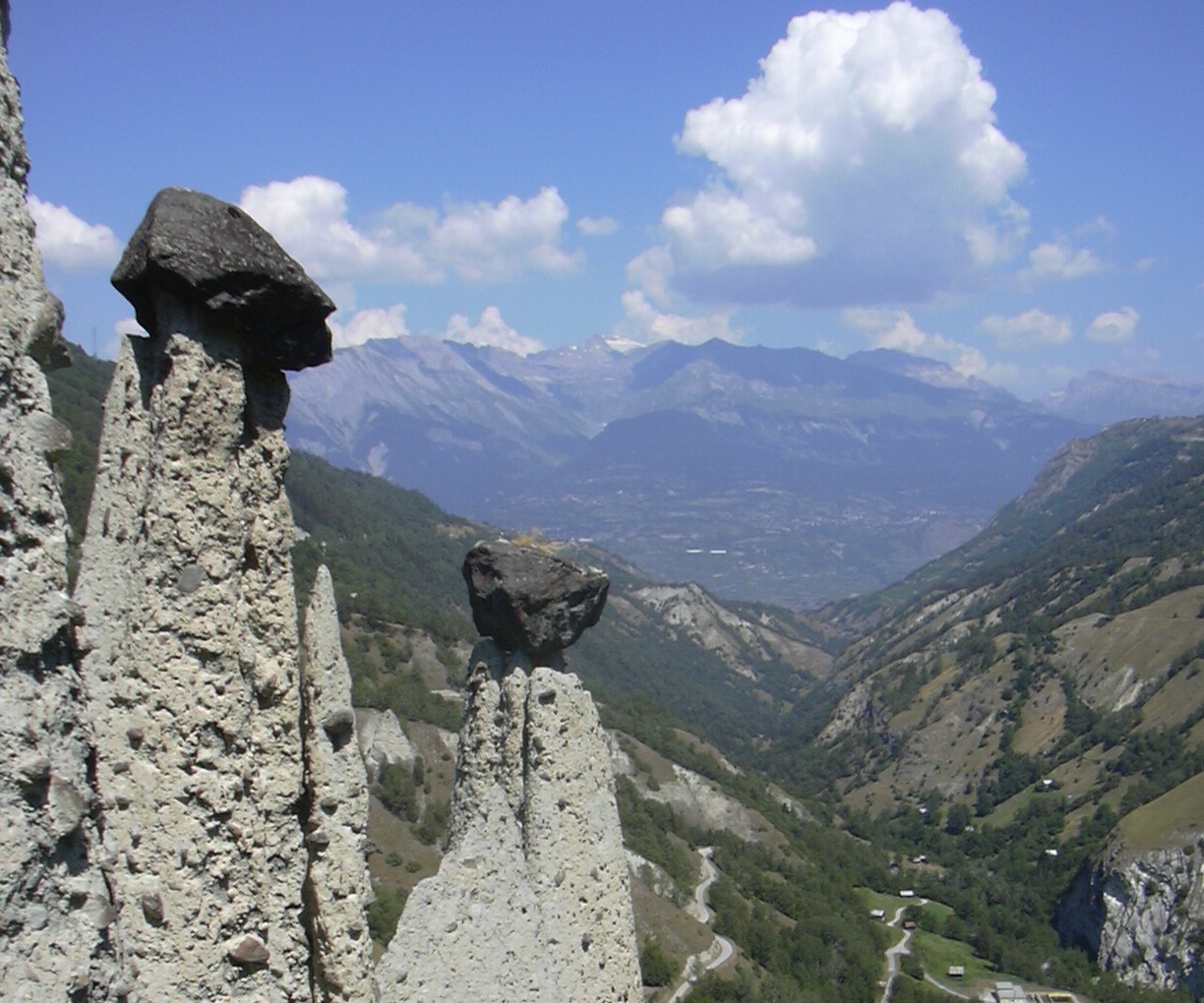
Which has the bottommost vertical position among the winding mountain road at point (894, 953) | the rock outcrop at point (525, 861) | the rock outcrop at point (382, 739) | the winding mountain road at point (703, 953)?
the winding mountain road at point (894, 953)

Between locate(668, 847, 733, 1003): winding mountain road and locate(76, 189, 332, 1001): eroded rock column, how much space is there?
49.8m

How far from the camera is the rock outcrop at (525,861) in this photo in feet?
33.5

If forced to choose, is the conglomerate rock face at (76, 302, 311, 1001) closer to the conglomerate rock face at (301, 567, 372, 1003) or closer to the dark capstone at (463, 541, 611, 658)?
the conglomerate rock face at (301, 567, 372, 1003)

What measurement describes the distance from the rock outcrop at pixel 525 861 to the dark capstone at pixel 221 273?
5.65 meters

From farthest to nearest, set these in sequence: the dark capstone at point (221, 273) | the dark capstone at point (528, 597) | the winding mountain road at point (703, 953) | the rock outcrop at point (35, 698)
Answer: the winding mountain road at point (703, 953) → the dark capstone at point (528, 597) → the dark capstone at point (221, 273) → the rock outcrop at point (35, 698)

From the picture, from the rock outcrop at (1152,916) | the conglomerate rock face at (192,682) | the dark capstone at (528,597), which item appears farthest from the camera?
the rock outcrop at (1152,916)


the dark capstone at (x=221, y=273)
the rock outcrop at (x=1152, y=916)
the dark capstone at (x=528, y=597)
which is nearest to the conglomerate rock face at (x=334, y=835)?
the dark capstone at (x=221, y=273)

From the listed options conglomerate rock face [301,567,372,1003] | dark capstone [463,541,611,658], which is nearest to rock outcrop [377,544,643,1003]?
dark capstone [463,541,611,658]

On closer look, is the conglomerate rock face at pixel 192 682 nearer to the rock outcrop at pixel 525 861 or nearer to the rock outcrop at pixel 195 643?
the rock outcrop at pixel 195 643

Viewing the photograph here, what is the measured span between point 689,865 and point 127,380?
83331 mm

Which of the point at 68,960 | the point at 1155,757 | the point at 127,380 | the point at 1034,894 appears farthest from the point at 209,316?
the point at 1155,757

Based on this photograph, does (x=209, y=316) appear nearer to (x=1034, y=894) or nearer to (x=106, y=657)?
(x=106, y=657)

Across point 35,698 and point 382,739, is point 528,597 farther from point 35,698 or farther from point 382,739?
point 382,739

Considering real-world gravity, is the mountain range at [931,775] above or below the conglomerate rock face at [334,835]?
below
